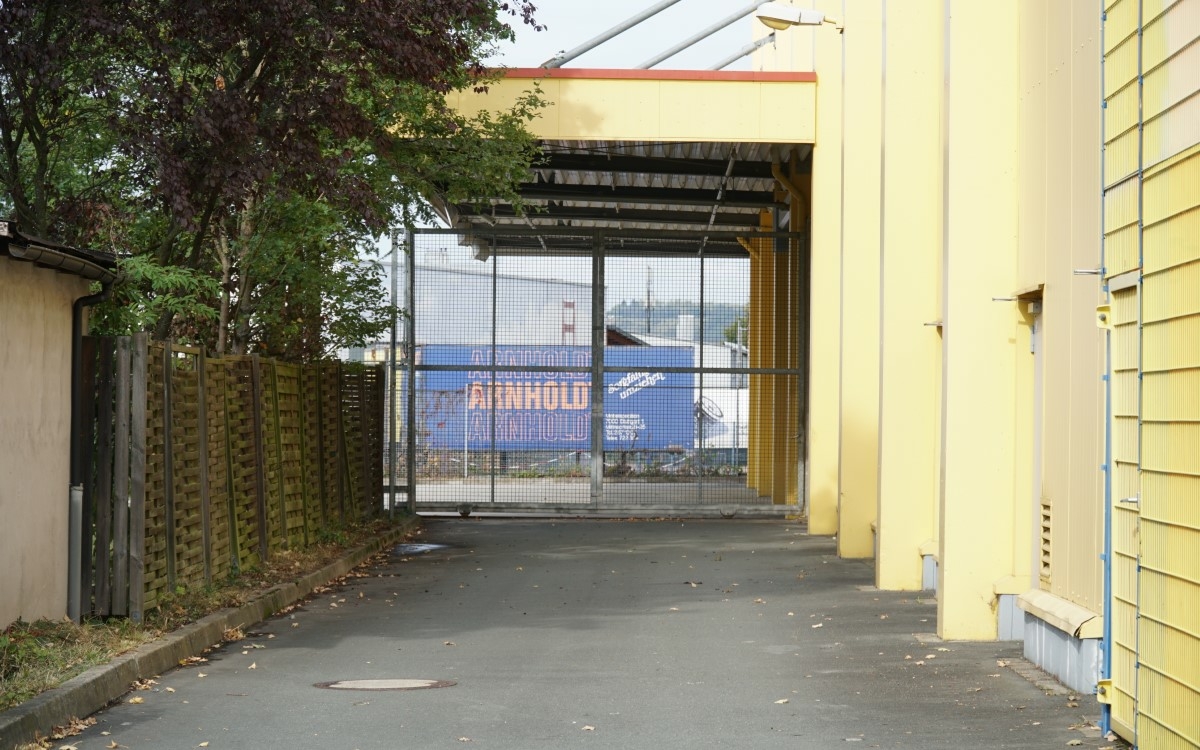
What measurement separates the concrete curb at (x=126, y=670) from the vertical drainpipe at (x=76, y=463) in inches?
30.3

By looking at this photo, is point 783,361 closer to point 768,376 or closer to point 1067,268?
point 768,376

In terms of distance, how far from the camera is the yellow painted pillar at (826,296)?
21453mm

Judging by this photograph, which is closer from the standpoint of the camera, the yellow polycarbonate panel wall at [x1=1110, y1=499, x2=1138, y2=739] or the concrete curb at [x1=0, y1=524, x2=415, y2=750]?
the yellow polycarbonate panel wall at [x1=1110, y1=499, x2=1138, y2=739]

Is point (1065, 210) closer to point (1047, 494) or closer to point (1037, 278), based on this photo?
point (1037, 278)

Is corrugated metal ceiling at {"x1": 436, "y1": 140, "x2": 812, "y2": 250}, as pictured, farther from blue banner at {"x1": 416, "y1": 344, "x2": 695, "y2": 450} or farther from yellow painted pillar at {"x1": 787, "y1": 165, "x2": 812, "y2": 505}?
blue banner at {"x1": 416, "y1": 344, "x2": 695, "y2": 450}

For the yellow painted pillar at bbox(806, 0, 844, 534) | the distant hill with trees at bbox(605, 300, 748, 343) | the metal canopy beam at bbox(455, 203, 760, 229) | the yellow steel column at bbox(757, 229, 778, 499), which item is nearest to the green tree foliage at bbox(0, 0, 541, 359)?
the yellow painted pillar at bbox(806, 0, 844, 534)

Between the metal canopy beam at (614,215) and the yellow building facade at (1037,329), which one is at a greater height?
the metal canopy beam at (614,215)

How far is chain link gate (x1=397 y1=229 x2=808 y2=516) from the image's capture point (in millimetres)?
24656

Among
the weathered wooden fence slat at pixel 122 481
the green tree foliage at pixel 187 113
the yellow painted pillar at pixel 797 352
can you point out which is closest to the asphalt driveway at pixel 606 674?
the weathered wooden fence slat at pixel 122 481

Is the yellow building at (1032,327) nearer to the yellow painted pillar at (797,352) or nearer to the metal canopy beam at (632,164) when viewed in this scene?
the yellow painted pillar at (797,352)

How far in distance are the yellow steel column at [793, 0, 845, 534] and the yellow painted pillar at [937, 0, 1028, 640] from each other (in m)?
10.2

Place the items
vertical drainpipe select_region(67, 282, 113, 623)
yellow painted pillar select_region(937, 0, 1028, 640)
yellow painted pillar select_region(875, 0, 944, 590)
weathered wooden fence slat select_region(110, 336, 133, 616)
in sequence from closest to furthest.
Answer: vertical drainpipe select_region(67, 282, 113, 623) → weathered wooden fence slat select_region(110, 336, 133, 616) → yellow painted pillar select_region(937, 0, 1028, 640) → yellow painted pillar select_region(875, 0, 944, 590)

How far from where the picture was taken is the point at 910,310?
14.7 meters

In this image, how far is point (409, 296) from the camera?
24.3 meters
